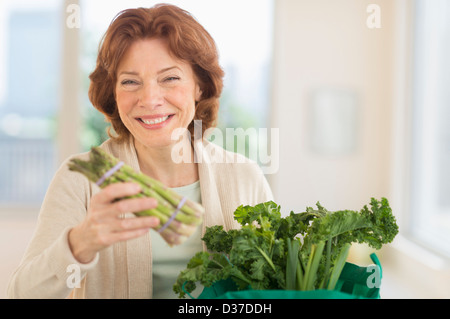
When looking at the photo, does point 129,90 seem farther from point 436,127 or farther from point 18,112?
point 18,112

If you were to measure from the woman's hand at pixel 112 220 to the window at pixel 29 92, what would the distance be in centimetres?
243

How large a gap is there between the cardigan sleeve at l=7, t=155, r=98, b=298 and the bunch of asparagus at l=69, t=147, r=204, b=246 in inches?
5.1

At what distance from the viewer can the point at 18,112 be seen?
293 cm

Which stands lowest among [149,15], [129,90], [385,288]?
[385,288]

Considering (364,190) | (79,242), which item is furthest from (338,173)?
(79,242)

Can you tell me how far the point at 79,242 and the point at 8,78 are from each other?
8.73ft

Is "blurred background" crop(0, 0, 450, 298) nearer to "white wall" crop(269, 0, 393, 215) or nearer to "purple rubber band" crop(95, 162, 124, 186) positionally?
"white wall" crop(269, 0, 393, 215)

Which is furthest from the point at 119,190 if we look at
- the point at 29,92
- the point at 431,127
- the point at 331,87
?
the point at 29,92

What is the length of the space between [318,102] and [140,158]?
2.13m

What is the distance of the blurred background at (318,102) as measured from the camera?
2.49 metres

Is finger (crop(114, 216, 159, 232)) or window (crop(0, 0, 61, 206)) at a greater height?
window (crop(0, 0, 61, 206))

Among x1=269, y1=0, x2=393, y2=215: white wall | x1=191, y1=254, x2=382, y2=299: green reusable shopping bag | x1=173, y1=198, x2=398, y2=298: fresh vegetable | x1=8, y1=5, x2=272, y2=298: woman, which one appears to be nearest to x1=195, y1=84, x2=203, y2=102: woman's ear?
x1=8, y1=5, x2=272, y2=298: woman

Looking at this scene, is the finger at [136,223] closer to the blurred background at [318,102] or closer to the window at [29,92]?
the blurred background at [318,102]

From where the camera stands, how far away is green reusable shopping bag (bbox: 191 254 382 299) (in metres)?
0.57
